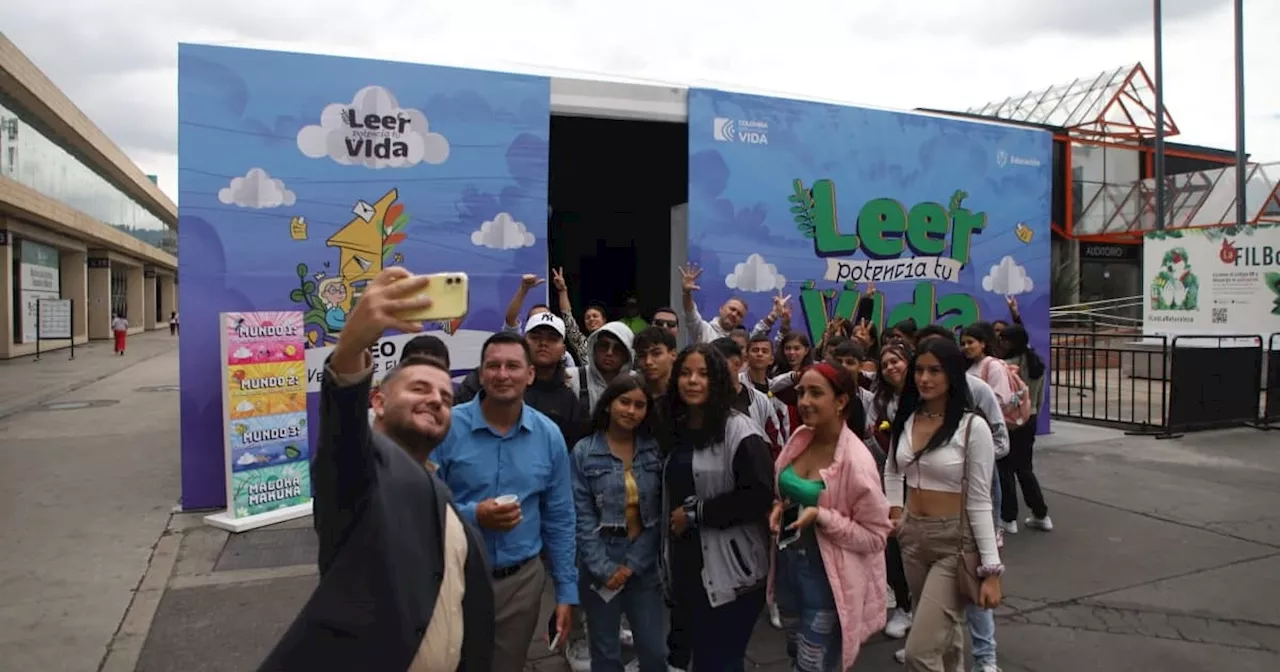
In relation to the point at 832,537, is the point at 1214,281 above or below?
above

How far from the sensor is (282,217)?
291 inches

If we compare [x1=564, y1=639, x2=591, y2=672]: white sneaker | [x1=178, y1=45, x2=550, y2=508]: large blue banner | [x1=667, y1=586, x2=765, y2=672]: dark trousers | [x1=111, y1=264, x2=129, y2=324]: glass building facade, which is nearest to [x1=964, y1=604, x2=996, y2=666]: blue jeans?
[x1=667, y1=586, x2=765, y2=672]: dark trousers

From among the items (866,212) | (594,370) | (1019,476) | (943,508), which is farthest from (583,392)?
(866,212)

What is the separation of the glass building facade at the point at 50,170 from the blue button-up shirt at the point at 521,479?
24841 mm

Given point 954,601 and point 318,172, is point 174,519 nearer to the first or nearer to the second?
point 318,172

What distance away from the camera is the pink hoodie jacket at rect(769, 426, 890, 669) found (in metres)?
3.26

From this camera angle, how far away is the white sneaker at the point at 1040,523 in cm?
699

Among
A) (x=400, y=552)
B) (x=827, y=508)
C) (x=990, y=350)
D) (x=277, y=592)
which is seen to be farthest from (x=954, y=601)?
(x=277, y=592)

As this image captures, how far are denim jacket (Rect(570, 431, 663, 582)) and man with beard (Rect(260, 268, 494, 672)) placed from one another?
143 centimetres

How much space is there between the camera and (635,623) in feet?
11.6

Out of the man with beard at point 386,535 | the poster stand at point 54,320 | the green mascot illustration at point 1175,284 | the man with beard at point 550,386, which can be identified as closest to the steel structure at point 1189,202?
the green mascot illustration at point 1175,284

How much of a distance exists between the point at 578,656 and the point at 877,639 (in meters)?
1.75

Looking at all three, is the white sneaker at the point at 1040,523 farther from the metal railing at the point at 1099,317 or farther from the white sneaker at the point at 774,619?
the metal railing at the point at 1099,317

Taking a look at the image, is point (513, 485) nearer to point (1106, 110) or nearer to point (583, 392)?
point (583, 392)
